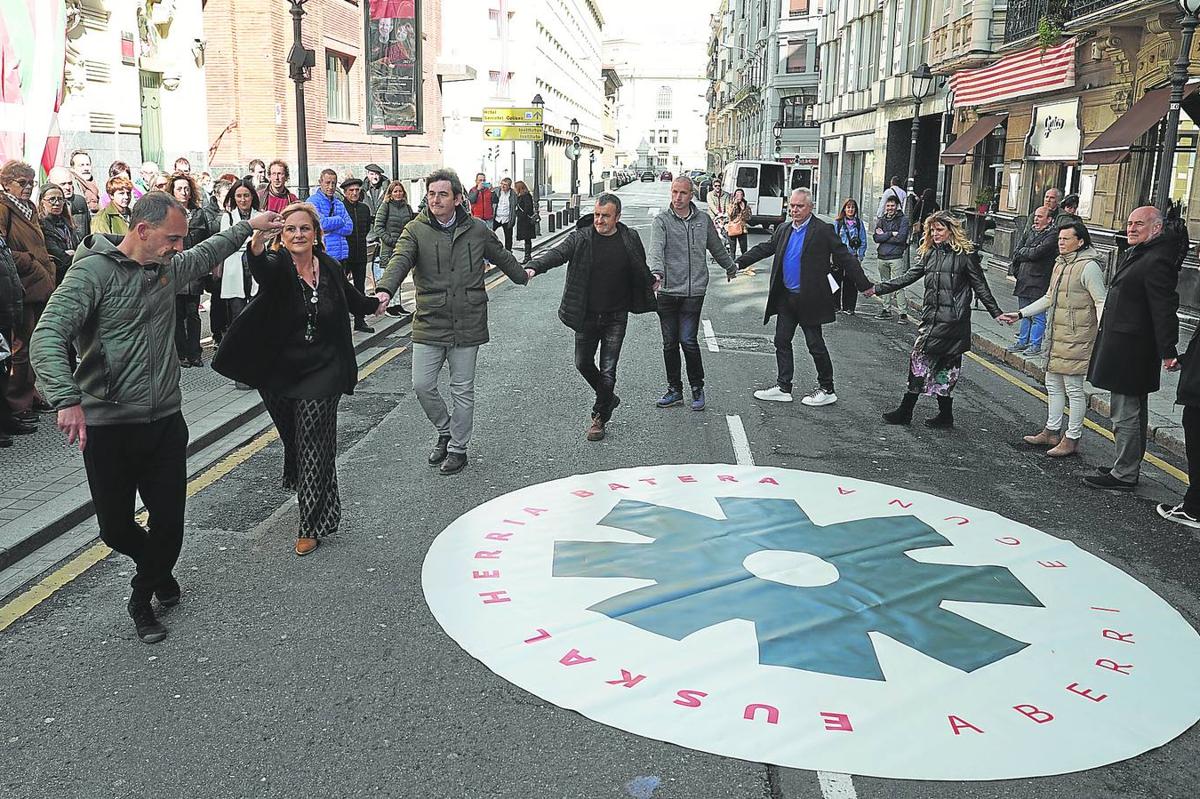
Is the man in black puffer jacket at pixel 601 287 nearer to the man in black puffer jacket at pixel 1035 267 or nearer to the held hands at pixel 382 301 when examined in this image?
the held hands at pixel 382 301

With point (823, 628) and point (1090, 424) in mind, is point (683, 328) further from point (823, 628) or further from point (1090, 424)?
point (823, 628)

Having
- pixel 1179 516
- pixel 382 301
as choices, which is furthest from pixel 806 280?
pixel 382 301

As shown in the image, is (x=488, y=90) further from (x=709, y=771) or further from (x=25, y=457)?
(x=709, y=771)

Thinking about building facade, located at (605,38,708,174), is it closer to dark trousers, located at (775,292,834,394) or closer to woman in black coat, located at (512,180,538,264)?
woman in black coat, located at (512,180,538,264)

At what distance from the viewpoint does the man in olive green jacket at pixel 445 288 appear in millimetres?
7125

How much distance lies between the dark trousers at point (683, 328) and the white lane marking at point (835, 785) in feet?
19.3

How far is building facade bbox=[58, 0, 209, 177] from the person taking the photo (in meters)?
15.3

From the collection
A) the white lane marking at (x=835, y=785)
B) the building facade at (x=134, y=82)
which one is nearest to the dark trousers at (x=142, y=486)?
the white lane marking at (x=835, y=785)

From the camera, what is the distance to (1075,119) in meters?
20.2

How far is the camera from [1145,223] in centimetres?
714

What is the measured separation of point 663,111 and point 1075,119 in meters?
174

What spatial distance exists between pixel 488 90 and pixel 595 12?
6936 centimetres

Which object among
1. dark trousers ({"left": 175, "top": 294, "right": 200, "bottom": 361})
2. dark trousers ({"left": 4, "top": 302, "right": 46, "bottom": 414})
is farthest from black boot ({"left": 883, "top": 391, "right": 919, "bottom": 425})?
dark trousers ({"left": 4, "top": 302, "right": 46, "bottom": 414})

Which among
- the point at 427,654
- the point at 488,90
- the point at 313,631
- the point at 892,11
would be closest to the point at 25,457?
the point at 313,631
